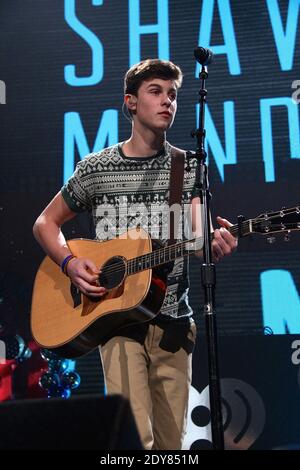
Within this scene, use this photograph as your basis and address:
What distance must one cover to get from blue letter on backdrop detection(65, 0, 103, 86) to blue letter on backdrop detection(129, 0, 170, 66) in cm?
29

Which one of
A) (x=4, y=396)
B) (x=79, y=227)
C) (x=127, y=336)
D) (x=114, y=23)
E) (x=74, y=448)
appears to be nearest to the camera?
(x=74, y=448)

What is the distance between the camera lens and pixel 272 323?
468cm

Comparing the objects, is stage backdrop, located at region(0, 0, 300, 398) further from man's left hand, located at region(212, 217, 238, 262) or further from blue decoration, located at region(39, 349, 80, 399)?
man's left hand, located at region(212, 217, 238, 262)

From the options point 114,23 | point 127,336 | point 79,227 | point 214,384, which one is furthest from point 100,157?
point 114,23

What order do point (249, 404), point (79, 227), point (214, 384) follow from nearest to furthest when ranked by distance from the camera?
point (214, 384) → point (249, 404) → point (79, 227)

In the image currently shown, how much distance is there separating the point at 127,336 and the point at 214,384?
624mm

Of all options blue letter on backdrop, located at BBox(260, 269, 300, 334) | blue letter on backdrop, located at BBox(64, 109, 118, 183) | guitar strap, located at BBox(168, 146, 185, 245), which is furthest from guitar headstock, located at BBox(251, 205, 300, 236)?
blue letter on backdrop, located at BBox(64, 109, 118, 183)

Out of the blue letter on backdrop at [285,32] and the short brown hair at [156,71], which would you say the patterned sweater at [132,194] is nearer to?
the short brown hair at [156,71]

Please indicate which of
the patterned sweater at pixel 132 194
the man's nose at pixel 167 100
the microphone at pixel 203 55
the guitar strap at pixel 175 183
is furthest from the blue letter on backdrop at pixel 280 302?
the microphone at pixel 203 55

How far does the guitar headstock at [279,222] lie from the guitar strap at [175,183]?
0.47 metres

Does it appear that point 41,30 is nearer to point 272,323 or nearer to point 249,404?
point 272,323

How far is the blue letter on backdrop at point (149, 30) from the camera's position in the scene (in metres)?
5.38

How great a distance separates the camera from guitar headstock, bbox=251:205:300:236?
8.16 feet

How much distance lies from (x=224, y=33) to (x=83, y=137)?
60.7 inches
